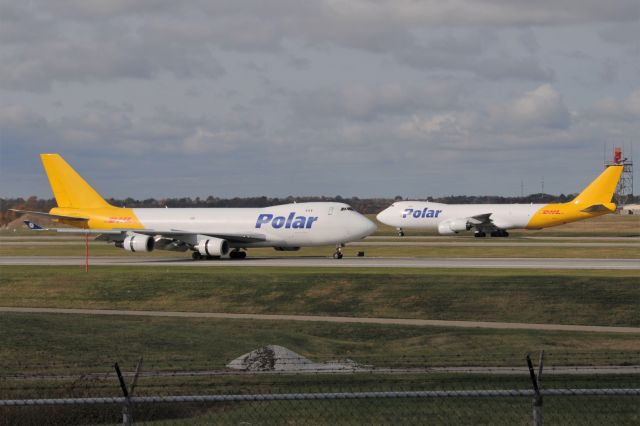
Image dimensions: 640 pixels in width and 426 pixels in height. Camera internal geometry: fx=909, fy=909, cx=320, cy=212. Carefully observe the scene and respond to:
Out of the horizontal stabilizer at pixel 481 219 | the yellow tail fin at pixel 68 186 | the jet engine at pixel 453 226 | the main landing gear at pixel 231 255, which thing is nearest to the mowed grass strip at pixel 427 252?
the main landing gear at pixel 231 255

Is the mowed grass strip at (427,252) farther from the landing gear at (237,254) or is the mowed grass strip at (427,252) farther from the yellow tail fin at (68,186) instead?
the yellow tail fin at (68,186)

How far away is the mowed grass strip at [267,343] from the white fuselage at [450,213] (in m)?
65.8

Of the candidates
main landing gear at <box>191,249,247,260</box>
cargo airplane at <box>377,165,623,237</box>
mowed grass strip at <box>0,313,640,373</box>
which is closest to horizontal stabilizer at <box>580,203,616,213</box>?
cargo airplane at <box>377,165,623,237</box>

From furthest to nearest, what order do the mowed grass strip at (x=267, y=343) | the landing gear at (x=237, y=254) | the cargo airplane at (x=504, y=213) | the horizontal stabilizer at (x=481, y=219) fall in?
the horizontal stabilizer at (x=481, y=219) < the cargo airplane at (x=504, y=213) < the landing gear at (x=237, y=254) < the mowed grass strip at (x=267, y=343)

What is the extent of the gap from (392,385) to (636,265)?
3401 cm

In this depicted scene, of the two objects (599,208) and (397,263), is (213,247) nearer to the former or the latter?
(397,263)

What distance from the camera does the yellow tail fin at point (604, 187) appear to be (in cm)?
8881

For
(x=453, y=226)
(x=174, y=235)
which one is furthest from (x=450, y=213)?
(x=174, y=235)

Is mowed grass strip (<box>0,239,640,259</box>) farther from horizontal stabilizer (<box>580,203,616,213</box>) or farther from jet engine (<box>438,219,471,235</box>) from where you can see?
jet engine (<box>438,219,471,235</box>)

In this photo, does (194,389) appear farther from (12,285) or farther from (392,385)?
(12,285)

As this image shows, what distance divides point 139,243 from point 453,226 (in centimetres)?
4780

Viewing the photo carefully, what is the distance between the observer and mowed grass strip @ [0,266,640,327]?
115 ft

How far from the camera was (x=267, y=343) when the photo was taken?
26828 mm

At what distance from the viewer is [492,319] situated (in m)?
34.2
